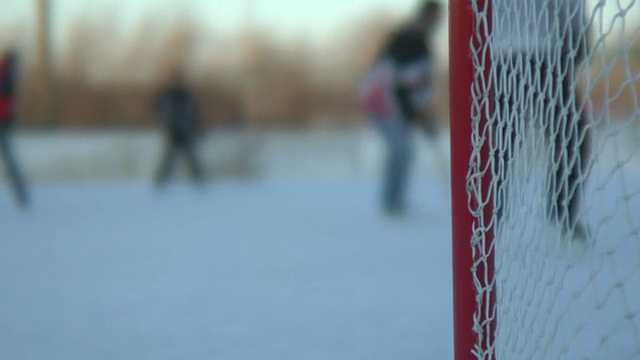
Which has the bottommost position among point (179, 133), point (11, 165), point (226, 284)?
point (226, 284)

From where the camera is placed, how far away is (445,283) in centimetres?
288

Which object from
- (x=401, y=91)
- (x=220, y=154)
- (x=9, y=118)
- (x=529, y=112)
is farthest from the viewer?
(x=220, y=154)

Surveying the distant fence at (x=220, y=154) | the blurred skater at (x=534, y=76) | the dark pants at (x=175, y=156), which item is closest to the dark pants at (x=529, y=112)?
the blurred skater at (x=534, y=76)

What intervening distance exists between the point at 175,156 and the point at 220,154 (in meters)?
1.72

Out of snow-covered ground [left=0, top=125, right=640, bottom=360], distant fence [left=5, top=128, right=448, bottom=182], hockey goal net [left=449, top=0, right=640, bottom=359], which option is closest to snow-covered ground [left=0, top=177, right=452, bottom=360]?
snow-covered ground [left=0, top=125, right=640, bottom=360]

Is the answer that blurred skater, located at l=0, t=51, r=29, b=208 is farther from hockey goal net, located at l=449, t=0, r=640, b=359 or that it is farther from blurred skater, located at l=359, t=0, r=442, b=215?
hockey goal net, located at l=449, t=0, r=640, b=359

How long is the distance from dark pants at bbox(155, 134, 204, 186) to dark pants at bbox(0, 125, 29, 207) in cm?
175

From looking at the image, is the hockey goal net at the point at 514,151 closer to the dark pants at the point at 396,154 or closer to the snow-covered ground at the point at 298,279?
the snow-covered ground at the point at 298,279

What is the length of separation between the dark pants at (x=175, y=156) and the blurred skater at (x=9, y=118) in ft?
5.86

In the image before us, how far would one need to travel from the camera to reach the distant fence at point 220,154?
8.48 m

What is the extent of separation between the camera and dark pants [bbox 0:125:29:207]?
5199 mm

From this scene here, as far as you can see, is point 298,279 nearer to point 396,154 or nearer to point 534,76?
point 534,76

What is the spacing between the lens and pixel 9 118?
17.5ft

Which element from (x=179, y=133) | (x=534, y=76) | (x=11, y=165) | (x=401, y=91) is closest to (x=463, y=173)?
(x=534, y=76)
